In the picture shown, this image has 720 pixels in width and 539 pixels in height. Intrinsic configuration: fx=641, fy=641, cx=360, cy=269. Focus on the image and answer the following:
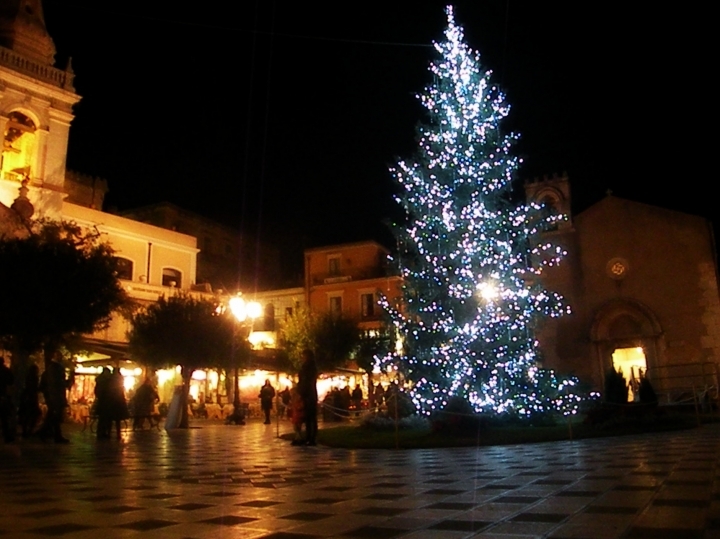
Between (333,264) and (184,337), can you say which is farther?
A: (333,264)

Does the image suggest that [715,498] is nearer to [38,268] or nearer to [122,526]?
[122,526]

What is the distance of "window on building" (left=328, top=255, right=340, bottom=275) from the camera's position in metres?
43.2

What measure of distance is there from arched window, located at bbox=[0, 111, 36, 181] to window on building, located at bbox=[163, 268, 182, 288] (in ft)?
30.6

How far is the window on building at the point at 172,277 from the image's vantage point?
36.1 metres

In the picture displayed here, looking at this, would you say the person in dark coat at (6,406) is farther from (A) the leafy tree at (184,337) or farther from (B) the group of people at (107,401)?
(A) the leafy tree at (184,337)

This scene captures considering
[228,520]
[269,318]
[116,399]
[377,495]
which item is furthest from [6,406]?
[269,318]

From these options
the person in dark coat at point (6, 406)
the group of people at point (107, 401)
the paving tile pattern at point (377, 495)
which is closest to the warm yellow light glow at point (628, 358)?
the paving tile pattern at point (377, 495)

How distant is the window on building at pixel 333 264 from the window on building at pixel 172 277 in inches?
413

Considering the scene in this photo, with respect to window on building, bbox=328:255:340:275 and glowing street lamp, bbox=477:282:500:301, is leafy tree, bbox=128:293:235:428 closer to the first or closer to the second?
glowing street lamp, bbox=477:282:500:301

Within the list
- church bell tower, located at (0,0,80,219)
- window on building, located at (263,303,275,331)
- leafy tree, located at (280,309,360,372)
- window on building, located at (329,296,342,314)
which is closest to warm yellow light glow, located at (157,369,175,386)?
leafy tree, located at (280,309,360,372)

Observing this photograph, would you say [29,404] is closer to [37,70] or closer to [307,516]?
[307,516]

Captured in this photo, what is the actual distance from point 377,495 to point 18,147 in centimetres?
2954

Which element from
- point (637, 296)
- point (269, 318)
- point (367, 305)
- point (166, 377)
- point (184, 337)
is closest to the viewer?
point (184, 337)

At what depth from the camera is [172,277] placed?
3662 centimetres
